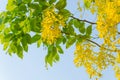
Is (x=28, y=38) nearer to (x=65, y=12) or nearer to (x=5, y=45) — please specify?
(x=5, y=45)

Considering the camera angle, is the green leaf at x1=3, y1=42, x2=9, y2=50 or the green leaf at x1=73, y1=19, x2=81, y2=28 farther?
the green leaf at x1=3, y1=42, x2=9, y2=50

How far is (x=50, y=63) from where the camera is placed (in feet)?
8.84

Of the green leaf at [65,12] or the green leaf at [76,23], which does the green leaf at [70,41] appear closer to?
the green leaf at [76,23]

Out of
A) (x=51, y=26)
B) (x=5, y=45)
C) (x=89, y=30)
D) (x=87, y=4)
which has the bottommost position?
(x=5, y=45)

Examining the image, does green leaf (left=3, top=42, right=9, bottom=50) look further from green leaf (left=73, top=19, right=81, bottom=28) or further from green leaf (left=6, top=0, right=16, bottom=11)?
green leaf (left=73, top=19, right=81, bottom=28)

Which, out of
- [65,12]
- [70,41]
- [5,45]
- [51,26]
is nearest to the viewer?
[51,26]

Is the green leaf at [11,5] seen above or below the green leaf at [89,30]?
above

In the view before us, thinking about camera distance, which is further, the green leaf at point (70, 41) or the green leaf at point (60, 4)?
the green leaf at point (70, 41)

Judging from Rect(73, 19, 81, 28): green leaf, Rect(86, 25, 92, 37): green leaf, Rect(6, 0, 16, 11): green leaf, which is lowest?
Rect(86, 25, 92, 37): green leaf

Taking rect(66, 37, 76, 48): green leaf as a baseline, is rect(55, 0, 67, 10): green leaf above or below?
above

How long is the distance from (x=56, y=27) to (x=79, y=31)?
54 centimetres

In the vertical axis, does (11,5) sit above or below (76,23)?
above

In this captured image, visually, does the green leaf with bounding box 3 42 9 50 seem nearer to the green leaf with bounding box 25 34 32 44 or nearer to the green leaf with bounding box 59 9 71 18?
the green leaf with bounding box 25 34 32 44

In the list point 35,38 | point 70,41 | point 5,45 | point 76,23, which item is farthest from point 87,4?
point 5,45
